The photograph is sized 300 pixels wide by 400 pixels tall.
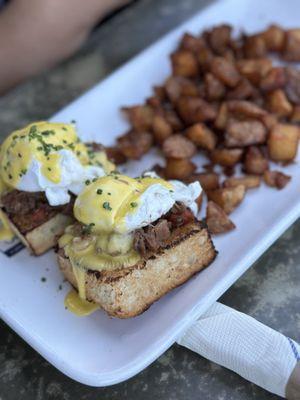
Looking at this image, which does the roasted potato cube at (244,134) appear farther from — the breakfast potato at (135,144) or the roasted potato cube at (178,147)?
the breakfast potato at (135,144)

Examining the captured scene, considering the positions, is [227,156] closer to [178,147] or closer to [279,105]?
[178,147]

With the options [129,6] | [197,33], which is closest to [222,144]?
[197,33]

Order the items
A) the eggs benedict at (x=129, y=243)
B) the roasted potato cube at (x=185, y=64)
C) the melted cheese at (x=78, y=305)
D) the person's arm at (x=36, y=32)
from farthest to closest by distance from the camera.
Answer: the person's arm at (x=36, y=32), the roasted potato cube at (x=185, y=64), the melted cheese at (x=78, y=305), the eggs benedict at (x=129, y=243)

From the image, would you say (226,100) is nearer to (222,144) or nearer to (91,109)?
(222,144)

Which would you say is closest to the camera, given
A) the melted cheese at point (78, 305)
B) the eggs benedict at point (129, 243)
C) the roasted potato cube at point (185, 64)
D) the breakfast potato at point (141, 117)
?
the eggs benedict at point (129, 243)

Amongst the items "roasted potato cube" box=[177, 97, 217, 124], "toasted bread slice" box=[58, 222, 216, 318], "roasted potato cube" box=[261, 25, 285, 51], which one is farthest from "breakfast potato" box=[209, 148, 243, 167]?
"roasted potato cube" box=[261, 25, 285, 51]

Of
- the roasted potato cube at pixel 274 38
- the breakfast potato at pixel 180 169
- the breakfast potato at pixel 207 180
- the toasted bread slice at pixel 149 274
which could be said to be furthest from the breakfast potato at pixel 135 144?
the roasted potato cube at pixel 274 38

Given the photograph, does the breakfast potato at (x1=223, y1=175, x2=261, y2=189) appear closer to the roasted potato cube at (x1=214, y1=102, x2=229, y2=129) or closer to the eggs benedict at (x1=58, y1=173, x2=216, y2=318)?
the roasted potato cube at (x1=214, y1=102, x2=229, y2=129)
